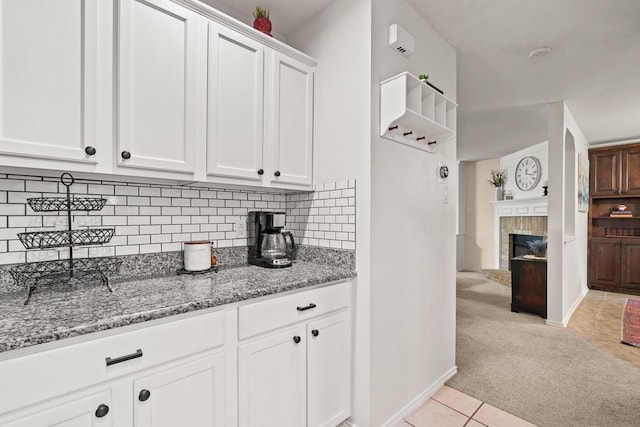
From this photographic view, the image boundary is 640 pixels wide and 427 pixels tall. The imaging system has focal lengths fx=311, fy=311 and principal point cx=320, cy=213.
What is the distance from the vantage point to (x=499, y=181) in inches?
262

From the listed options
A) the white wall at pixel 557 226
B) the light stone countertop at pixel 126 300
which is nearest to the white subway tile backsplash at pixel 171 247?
the light stone countertop at pixel 126 300

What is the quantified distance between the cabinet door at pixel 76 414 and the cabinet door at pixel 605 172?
23.8 ft

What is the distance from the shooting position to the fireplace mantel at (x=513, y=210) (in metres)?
5.79

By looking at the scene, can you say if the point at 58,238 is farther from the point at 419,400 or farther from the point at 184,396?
the point at 419,400

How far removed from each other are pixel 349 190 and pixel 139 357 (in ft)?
4.26

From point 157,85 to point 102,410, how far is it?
1308mm

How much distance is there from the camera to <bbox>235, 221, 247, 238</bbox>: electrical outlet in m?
2.12

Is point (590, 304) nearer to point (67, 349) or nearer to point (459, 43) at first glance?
point (459, 43)

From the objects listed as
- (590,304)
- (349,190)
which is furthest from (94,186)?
(590,304)

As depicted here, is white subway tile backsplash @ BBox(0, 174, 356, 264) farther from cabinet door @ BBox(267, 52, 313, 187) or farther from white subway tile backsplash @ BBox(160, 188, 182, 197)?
cabinet door @ BBox(267, 52, 313, 187)

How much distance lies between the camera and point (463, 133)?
5.05 metres

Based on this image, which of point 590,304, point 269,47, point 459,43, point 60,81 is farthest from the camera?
point 590,304

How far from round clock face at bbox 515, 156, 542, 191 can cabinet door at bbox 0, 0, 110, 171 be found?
22.3 ft

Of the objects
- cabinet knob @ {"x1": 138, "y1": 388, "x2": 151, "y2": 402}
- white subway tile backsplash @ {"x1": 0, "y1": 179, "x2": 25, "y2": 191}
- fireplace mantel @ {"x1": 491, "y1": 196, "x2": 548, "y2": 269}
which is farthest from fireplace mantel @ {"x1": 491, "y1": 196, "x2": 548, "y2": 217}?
white subway tile backsplash @ {"x1": 0, "y1": 179, "x2": 25, "y2": 191}
